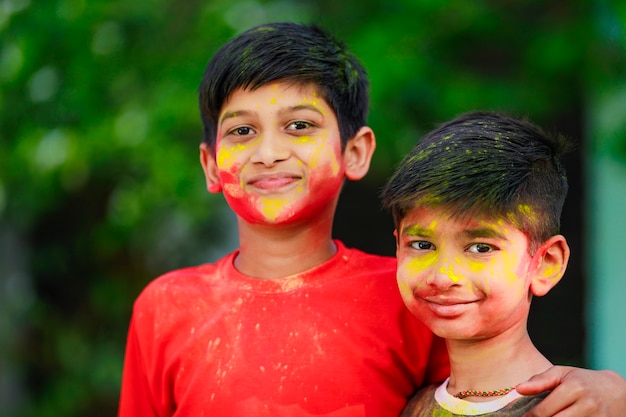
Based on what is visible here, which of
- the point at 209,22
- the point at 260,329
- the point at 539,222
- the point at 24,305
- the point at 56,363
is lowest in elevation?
the point at 56,363

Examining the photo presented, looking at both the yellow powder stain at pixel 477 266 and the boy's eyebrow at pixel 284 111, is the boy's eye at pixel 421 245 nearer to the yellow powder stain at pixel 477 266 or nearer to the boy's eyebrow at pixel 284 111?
the yellow powder stain at pixel 477 266

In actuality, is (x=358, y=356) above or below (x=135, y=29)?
below

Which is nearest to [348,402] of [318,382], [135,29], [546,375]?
[318,382]

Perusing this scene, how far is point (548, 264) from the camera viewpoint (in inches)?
88.9

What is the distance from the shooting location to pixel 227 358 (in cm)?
251

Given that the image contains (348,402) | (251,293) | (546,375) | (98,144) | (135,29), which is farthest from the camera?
(135,29)

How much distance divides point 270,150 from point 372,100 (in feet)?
6.68

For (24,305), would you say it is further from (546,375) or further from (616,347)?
(546,375)

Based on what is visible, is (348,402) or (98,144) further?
(98,144)

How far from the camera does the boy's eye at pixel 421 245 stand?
223 cm

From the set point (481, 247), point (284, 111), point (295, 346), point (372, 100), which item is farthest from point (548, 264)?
point (372, 100)

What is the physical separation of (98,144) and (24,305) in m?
2.00

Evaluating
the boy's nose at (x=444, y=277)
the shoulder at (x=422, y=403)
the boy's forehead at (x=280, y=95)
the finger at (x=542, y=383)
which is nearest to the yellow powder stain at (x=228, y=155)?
the boy's forehead at (x=280, y=95)

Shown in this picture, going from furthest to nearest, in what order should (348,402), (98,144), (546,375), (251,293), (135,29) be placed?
(135,29)
(98,144)
(251,293)
(348,402)
(546,375)
